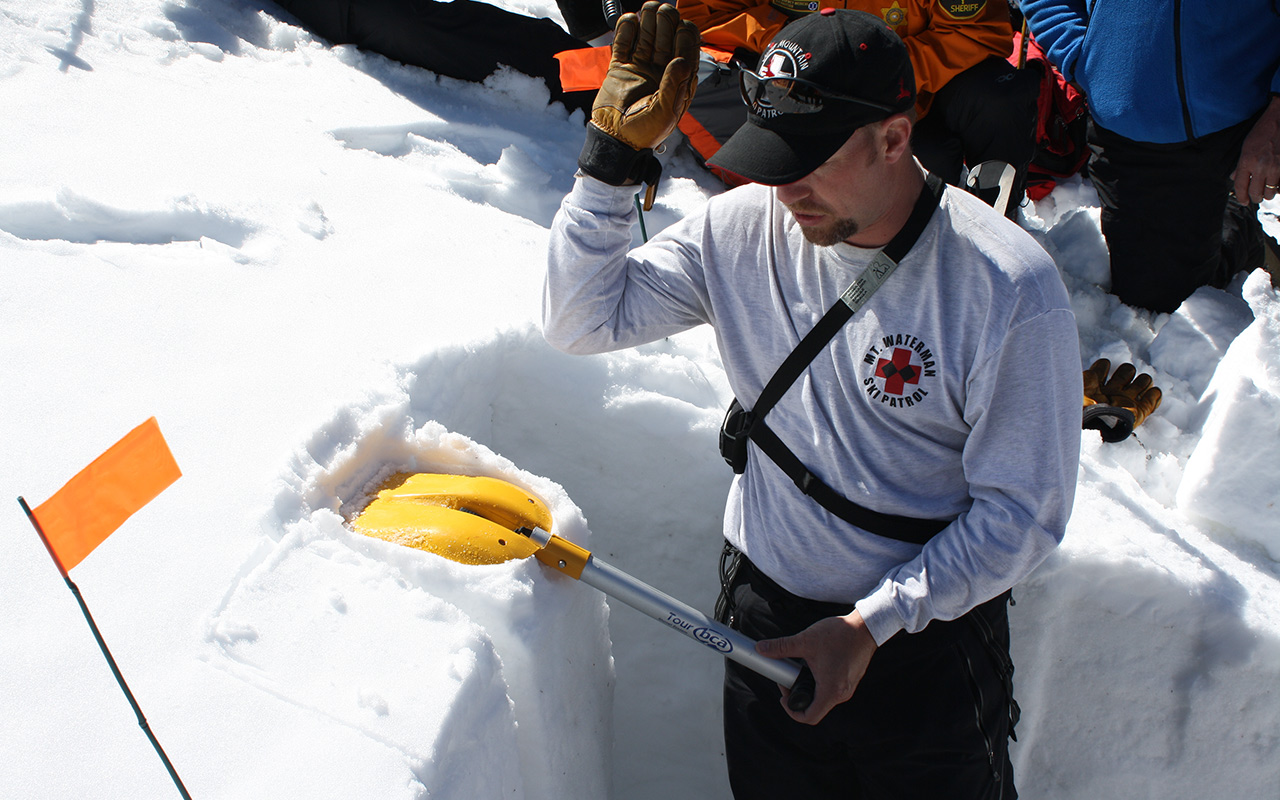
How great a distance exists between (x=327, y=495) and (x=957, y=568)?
113cm

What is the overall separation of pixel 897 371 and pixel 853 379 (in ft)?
0.27

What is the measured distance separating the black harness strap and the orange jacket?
2.03 m

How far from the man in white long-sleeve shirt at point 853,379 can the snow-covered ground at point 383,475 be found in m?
0.43

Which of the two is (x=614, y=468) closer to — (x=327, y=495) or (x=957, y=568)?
(x=327, y=495)

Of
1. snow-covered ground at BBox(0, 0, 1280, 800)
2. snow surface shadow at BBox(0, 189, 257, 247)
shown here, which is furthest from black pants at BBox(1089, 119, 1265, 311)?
snow surface shadow at BBox(0, 189, 257, 247)

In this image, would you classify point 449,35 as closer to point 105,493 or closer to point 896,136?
point 896,136

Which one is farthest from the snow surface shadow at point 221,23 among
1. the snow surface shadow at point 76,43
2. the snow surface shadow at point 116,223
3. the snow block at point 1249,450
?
the snow block at point 1249,450

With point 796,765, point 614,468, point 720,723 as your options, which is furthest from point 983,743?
point 614,468

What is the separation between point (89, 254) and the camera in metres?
1.95

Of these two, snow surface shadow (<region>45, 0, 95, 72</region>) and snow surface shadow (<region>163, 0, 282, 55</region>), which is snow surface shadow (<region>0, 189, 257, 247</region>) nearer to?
snow surface shadow (<region>45, 0, 95, 72</region>)

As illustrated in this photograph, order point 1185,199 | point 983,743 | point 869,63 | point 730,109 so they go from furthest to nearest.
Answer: point 730,109
point 1185,199
point 983,743
point 869,63

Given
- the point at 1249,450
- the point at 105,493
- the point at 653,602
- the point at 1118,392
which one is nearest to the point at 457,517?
the point at 653,602

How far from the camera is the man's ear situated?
1308 mm

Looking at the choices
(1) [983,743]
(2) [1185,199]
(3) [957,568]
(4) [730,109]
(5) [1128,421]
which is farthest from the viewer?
(4) [730,109]
